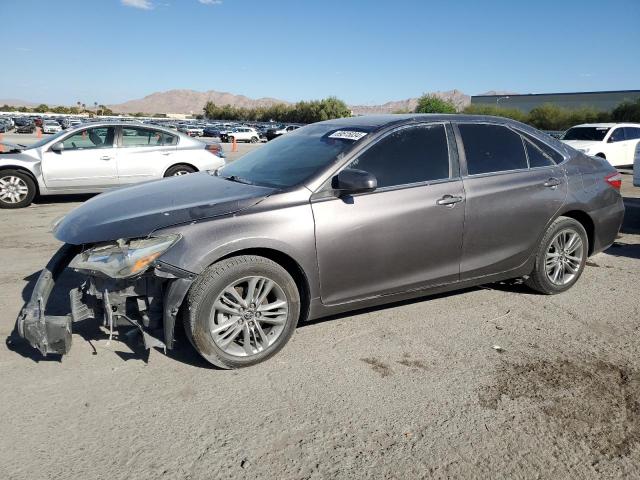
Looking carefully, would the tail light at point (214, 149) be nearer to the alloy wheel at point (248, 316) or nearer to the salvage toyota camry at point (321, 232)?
the salvage toyota camry at point (321, 232)

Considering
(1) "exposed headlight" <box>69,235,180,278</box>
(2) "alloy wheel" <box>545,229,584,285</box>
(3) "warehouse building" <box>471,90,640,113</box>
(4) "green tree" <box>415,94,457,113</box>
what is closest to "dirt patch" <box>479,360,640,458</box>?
(2) "alloy wheel" <box>545,229,584,285</box>

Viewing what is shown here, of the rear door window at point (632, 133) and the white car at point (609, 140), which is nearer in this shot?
the white car at point (609, 140)

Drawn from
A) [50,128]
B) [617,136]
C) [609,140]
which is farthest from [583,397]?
[50,128]

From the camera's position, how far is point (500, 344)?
3.96 metres

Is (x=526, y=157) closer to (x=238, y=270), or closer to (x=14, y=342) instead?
(x=238, y=270)

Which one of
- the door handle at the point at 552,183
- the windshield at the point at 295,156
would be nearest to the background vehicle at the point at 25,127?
the windshield at the point at 295,156

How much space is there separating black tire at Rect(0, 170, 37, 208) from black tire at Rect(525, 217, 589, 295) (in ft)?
27.8

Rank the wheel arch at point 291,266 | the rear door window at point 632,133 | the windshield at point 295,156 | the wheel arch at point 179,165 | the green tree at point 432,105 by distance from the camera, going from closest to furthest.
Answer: the wheel arch at point 291,266 < the windshield at point 295,156 < the wheel arch at point 179,165 < the rear door window at point 632,133 < the green tree at point 432,105

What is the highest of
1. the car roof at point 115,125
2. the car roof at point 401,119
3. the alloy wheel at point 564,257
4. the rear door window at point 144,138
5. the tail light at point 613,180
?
the car roof at point 115,125

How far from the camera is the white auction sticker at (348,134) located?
4.07 meters

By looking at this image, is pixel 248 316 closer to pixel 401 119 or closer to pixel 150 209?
pixel 150 209

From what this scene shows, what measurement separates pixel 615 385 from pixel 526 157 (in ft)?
7.18

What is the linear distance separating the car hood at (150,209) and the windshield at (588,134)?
1533 cm

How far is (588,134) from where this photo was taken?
16469mm
